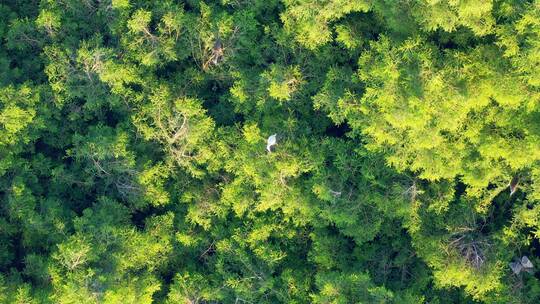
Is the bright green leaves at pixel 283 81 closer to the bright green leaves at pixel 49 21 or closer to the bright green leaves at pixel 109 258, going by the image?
the bright green leaves at pixel 109 258

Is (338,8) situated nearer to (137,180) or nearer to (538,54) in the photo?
(538,54)

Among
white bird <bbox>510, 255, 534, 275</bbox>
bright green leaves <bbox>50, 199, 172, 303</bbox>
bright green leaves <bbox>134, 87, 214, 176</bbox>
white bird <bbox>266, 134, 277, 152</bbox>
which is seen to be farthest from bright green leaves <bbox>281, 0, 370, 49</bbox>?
white bird <bbox>510, 255, 534, 275</bbox>

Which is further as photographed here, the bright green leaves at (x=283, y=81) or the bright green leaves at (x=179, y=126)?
the bright green leaves at (x=179, y=126)

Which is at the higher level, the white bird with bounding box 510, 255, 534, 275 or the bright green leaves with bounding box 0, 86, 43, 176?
the white bird with bounding box 510, 255, 534, 275

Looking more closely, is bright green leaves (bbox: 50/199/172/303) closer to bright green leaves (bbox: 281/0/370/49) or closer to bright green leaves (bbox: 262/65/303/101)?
bright green leaves (bbox: 262/65/303/101)

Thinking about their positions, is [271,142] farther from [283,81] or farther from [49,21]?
[49,21]

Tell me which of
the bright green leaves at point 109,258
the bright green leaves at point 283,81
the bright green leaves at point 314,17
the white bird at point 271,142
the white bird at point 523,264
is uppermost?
the bright green leaves at point 314,17

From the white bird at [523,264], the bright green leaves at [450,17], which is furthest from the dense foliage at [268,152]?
the white bird at [523,264]

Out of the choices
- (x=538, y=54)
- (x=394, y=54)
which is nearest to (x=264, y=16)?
(x=394, y=54)
